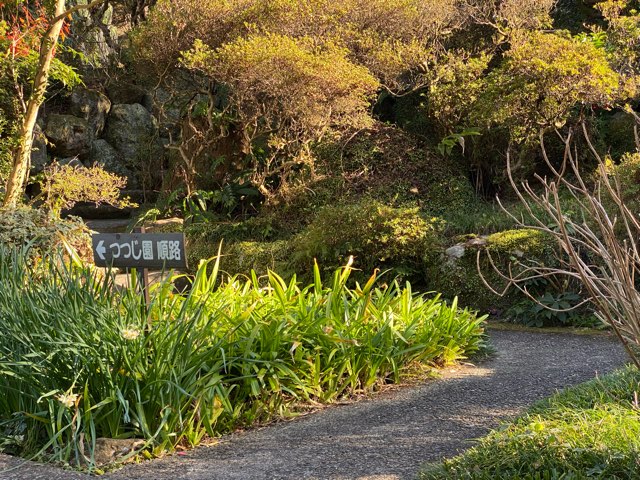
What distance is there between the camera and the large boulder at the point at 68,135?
16266mm

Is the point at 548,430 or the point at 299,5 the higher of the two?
the point at 299,5

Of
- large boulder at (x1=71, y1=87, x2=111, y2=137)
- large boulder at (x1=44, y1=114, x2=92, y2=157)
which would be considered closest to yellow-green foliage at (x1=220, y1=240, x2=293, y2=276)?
large boulder at (x1=44, y1=114, x2=92, y2=157)

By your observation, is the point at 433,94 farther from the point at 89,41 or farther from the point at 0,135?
the point at 89,41

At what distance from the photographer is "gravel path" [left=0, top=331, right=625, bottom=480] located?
3.14 m

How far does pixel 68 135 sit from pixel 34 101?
26.0 ft

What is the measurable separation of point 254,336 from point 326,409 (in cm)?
61

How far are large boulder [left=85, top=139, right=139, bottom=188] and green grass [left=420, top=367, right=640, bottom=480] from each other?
14.3 m

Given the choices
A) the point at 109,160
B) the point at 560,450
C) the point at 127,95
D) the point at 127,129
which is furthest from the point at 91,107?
the point at 560,450

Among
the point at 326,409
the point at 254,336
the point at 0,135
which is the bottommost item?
the point at 326,409

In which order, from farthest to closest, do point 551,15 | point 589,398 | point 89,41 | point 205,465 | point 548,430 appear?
point 89,41 → point 551,15 → point 589,398 → point 205,465 → point 548,430

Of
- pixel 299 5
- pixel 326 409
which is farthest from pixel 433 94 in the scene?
pixel 326 409

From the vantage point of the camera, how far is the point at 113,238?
422cm

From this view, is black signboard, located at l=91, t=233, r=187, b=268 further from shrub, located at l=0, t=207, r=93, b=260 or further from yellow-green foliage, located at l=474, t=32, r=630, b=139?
yellow-green foliage, located at l=474, t=32, r=630, b=139

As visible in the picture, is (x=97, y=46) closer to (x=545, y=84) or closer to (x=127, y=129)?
(x=127, y=129)
